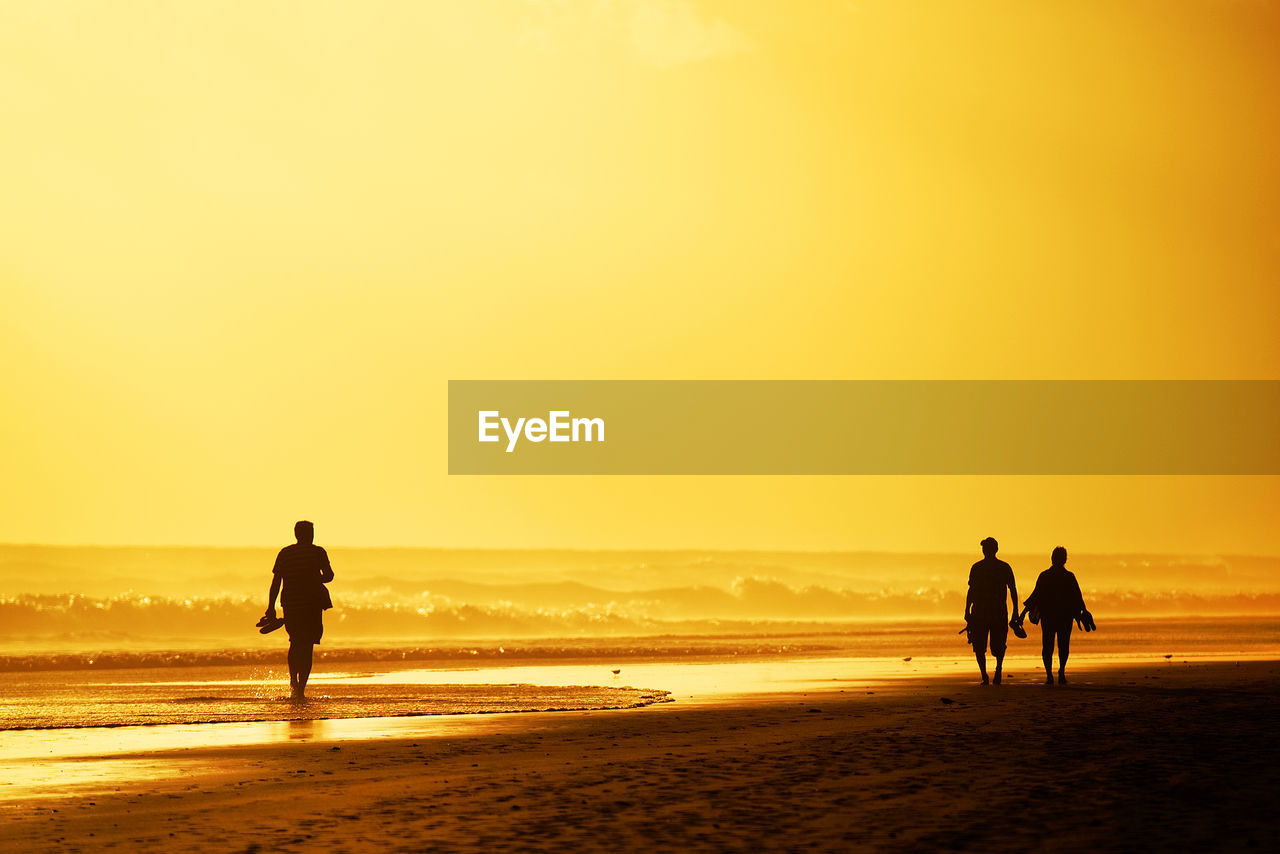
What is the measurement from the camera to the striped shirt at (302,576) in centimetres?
1761

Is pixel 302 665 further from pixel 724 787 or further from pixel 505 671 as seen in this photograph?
pixel 724 787

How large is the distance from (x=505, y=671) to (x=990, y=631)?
8.99 meters

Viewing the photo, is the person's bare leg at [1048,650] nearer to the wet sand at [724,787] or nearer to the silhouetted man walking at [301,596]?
the wet sand at [724,787]

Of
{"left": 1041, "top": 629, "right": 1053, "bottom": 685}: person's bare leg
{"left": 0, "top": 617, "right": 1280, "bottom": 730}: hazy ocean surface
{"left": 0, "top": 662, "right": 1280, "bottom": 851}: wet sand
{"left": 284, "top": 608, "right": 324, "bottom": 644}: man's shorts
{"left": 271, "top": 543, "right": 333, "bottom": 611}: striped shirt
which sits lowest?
{"left": 0, "top": 662, "right": 1280, "bottom": 851}: wet sand

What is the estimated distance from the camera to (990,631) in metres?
18.8

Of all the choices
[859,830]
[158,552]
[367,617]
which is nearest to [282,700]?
[859,830]

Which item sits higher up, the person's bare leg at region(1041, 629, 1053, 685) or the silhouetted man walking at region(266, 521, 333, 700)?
the silhouetted man walking at region(266, 521, 333, 700)

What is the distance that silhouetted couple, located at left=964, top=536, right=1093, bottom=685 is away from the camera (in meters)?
18.5

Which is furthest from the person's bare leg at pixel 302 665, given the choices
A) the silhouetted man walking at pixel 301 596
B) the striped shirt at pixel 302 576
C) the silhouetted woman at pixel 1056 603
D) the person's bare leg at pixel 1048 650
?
the person's bare leg at pixel 1048 650

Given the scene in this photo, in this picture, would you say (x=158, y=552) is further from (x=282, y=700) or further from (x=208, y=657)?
(x=282, y=700)

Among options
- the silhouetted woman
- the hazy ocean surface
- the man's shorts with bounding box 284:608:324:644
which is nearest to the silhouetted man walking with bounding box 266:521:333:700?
the man's shorts with bounding box 284:608:324:644

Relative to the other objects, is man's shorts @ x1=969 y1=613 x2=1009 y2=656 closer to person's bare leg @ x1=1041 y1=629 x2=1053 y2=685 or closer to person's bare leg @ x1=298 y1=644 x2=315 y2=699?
person's bare leg @ x1=1041 y1=629 x2=1053 y2=685

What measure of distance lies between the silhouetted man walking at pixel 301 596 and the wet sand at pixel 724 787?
4088 mm

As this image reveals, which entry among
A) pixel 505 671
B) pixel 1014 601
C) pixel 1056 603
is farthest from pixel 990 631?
pixel 505 671
